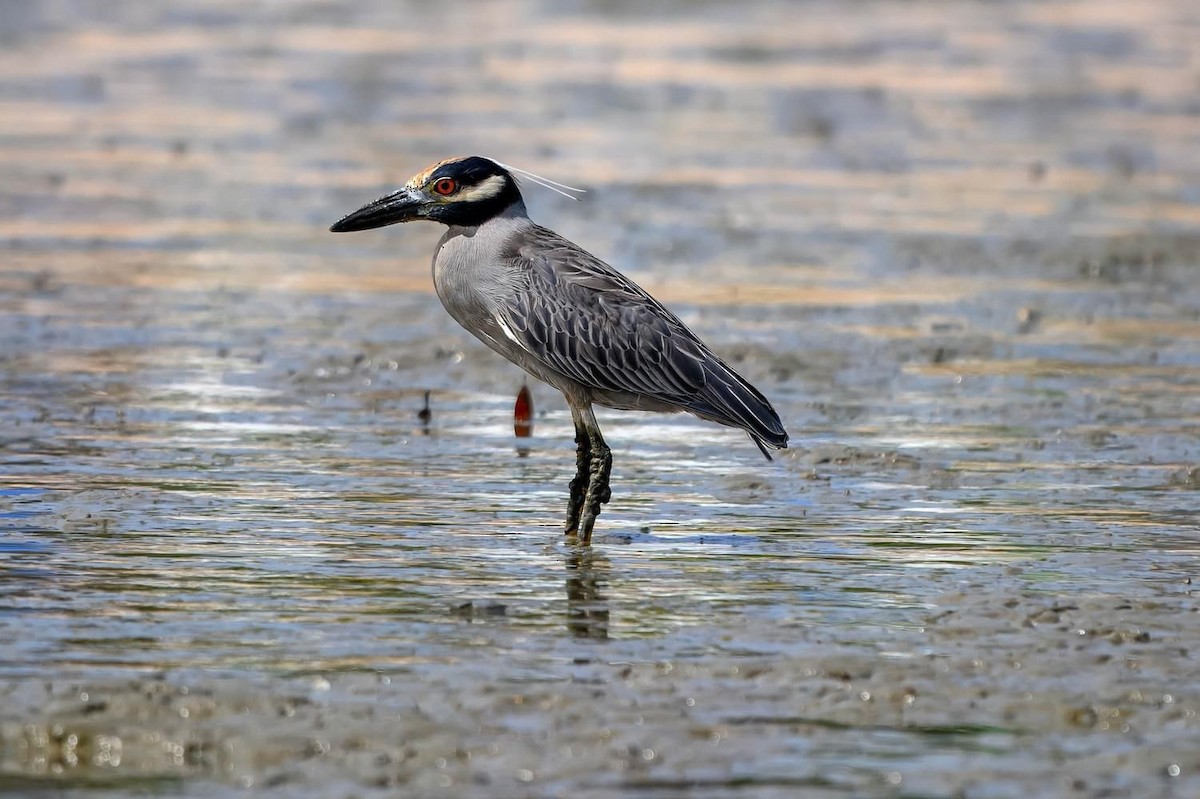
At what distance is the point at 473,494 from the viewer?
9.57m

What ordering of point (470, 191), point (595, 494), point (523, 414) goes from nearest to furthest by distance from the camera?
point (595, 494) → point (470, 191) → point (523, 414)

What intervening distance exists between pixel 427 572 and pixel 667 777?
2.42 metres

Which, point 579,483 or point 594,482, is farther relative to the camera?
point 579,483

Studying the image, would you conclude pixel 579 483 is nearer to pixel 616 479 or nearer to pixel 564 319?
pixel 564 319

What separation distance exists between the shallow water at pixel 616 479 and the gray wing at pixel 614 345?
480 millimetres

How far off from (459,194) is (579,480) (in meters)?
1.28

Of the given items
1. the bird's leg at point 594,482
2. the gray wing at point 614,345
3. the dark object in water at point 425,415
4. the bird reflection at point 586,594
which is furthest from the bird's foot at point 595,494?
the dark object in water at point 425,415

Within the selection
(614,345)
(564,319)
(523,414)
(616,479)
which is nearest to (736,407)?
(614,345)

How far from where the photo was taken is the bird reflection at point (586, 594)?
7387mm

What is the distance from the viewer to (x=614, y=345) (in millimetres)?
9102

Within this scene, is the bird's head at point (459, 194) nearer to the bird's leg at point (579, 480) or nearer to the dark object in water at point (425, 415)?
the bird's leg at point (579, 480)

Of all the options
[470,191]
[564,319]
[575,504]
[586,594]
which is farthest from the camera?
[470,191]

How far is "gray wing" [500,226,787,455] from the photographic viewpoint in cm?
902

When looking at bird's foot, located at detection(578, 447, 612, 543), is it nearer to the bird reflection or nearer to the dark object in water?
the bird reflection
